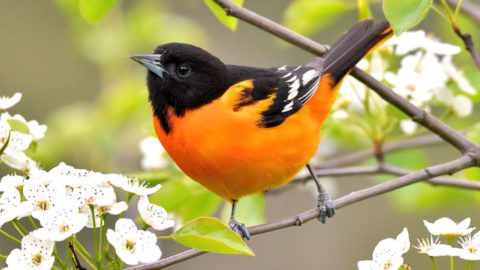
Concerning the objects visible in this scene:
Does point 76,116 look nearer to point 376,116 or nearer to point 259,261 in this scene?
point 376,116

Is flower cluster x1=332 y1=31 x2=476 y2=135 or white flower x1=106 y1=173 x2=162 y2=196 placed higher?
flower cluster x1=332 y1=31 x2=476 y2=135

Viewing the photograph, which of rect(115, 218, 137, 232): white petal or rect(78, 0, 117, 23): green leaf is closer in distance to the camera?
rect(115, 218, 137, 232): white petal

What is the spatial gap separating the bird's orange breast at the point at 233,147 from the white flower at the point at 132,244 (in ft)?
2.54

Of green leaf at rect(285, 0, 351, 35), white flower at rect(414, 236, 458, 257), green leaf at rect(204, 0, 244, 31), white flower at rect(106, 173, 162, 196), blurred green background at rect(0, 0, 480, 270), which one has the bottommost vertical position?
white flower at rect(414, 236, 458, 257)

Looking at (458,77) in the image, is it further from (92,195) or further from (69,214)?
(69,214)

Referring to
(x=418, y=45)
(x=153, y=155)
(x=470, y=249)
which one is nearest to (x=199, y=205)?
(x=153, y=155)

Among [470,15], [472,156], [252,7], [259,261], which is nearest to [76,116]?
[470,15]

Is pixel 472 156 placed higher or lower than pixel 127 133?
lower

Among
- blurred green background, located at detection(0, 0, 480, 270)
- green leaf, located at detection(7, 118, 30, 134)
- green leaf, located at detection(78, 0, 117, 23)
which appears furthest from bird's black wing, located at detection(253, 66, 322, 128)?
blurred green background, located at detection(0, 0, 480, 270)

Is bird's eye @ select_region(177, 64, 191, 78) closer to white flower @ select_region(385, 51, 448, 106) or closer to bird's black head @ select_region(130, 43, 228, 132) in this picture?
bird's black head @ select_region(130, 43, 228, 132)

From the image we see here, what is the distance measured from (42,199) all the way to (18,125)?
1.62 feet

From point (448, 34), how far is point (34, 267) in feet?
8.89

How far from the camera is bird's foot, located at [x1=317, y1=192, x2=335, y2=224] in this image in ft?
9.74

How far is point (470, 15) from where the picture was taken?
3.26 metres
